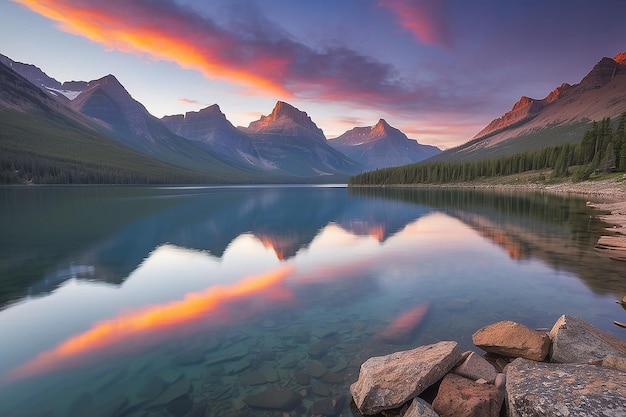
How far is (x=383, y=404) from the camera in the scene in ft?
32.4

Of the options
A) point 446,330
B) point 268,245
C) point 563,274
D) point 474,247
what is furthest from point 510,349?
point 268,245

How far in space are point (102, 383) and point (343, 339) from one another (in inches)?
389

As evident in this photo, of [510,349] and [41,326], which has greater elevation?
[510,349]

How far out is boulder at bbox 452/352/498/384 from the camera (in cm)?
1057

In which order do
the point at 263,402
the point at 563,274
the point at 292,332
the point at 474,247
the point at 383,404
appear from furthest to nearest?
the point at 474,247, the point at 563,274, the point at 292,332, the point at 263,402, the point at 383,404

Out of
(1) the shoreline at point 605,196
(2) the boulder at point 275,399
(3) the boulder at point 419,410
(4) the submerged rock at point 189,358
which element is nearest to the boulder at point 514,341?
(3) the boulder at point 419,410

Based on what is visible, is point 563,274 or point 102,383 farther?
point 563,274

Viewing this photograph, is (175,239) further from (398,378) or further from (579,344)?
(579,344)

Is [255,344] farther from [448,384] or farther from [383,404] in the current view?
[448,384]

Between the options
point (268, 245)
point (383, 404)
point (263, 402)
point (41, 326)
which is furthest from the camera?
point (268, 245)

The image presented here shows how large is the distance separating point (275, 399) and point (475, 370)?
6581mm

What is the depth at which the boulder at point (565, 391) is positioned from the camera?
7.30m

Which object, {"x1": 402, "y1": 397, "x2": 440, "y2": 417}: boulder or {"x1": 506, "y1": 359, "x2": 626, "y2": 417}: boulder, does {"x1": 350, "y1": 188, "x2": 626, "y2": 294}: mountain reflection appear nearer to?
{"x1": 506, "y1": 359, "x2": 626, "y2": 417}: boulder

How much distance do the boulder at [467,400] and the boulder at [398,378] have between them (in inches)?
20.9
